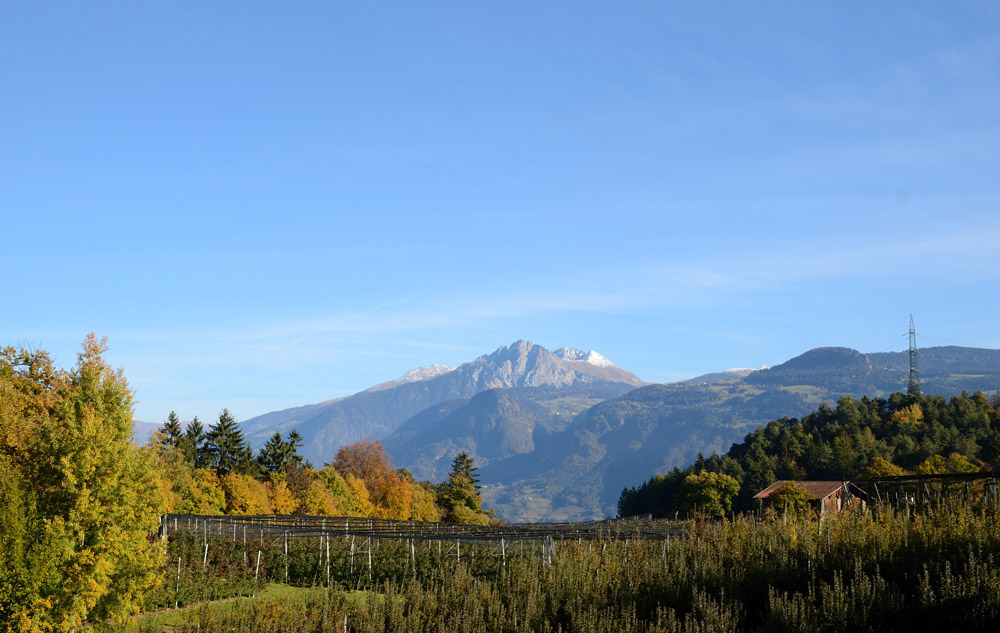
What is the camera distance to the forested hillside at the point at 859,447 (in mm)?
125625

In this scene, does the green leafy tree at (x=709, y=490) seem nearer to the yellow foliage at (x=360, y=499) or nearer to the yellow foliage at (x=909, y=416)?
the yellow foliage at (x=909, y=416)

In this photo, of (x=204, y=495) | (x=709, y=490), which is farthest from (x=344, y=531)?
(x=709, y=490)

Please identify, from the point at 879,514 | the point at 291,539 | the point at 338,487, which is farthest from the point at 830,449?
the point at 879,514

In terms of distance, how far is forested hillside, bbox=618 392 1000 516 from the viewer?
Result: 126 m

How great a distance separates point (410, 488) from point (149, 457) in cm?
8188

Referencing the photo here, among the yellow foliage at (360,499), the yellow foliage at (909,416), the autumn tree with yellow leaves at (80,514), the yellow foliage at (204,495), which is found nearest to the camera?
the autumn tree with yellow leaves at (80,514)

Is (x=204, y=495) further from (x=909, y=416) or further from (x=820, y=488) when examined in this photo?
(x=909, y=416)

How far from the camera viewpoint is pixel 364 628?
20516 mm

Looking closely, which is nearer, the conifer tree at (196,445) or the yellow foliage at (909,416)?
the conifer tree at (196,445)

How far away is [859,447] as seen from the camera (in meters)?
134

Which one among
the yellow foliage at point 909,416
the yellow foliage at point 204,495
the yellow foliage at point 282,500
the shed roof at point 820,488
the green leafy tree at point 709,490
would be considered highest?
the yellow foliage at point 909,416

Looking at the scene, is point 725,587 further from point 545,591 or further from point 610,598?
point 545,591

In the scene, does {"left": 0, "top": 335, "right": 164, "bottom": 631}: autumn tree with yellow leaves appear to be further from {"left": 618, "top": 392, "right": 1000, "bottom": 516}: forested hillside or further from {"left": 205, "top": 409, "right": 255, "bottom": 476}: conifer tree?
{"left": 618, "top": 392, "right": 1000, "bottom": 516}: forested hillside

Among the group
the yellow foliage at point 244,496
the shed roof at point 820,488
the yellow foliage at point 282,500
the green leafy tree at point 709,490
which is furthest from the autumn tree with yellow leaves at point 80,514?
the green leafy tree at point 709,490
